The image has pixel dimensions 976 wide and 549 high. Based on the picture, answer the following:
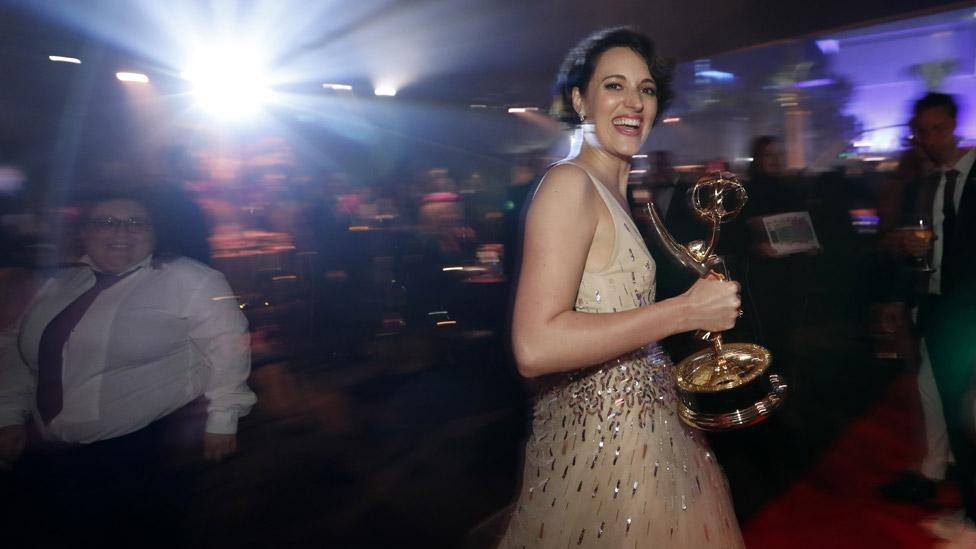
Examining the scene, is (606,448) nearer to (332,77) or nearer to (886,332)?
(886,332)

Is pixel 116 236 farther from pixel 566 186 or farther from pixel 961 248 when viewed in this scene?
pixel 961 248

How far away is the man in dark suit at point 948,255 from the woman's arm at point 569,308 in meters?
2.03

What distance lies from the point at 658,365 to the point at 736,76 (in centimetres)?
888

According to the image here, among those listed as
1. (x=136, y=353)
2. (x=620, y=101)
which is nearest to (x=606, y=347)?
(x=620, y=101)

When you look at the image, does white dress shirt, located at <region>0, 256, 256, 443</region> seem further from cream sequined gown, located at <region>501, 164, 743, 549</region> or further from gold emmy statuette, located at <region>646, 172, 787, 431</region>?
gold emmy statuette, located at <region>646, 172, 787, 431</region>

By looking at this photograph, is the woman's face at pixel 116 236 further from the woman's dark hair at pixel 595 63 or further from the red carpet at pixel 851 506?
the red carpet at pixel 851 506

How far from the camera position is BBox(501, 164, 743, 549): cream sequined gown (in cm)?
132

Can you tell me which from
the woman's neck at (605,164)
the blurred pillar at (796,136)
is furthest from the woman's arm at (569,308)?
the blurred pillar at (796,136)

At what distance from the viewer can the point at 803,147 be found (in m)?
9.98

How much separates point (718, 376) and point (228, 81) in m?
5.44

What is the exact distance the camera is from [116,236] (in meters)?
2.18

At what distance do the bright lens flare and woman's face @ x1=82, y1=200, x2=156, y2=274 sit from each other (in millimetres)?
3353

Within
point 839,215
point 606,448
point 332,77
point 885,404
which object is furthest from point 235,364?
point 332,77

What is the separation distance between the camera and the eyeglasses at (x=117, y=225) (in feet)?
7.10
